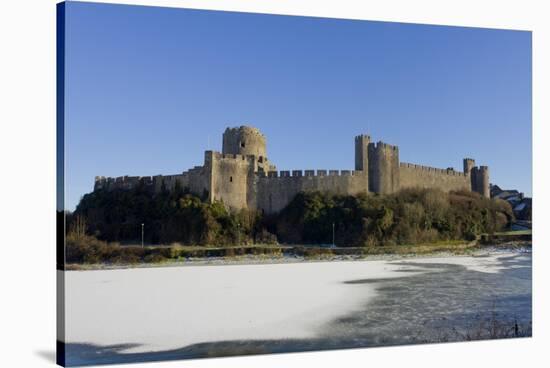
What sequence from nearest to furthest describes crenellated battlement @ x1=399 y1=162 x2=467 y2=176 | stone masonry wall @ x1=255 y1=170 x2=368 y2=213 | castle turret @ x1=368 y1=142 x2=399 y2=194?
castle turret @ x1=368 y1=142 x2=399 y2=194 → crenellated battlement @ x1=399 y1=162 x2=467 y2=176 → stone masonry wall @ x1=255 y1=170 x2=368 y2=213

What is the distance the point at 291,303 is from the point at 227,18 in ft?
12.3

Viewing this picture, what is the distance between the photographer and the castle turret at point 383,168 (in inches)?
520

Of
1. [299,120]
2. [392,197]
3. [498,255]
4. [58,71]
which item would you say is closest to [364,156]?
[392,197]

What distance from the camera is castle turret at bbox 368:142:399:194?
13.2 m

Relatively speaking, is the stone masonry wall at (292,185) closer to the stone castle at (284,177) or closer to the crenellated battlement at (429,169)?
the stone castle at (284,177)

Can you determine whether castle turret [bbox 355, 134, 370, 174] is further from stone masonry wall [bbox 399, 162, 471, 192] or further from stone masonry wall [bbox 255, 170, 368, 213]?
stone masonry wall [bbox 399, 162, 471, 192]

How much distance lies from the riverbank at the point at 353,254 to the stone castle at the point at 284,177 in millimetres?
990

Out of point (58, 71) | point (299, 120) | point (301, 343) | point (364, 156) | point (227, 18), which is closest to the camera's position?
point (58, 71)

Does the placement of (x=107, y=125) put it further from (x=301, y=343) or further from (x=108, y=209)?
(x=301, y=343)

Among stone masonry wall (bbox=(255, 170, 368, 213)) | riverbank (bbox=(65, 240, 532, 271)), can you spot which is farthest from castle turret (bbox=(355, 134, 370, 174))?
riverbank (bbox=(65, 240, 532, 271))

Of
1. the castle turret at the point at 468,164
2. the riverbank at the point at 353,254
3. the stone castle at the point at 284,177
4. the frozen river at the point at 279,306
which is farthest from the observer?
the stone castle at the point at 284,177

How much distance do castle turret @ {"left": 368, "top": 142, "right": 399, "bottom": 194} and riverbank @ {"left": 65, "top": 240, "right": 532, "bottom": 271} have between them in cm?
160

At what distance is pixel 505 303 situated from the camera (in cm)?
1134

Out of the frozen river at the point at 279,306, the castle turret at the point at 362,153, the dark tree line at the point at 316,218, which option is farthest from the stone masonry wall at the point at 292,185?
the frozen river at the point at 279,306
